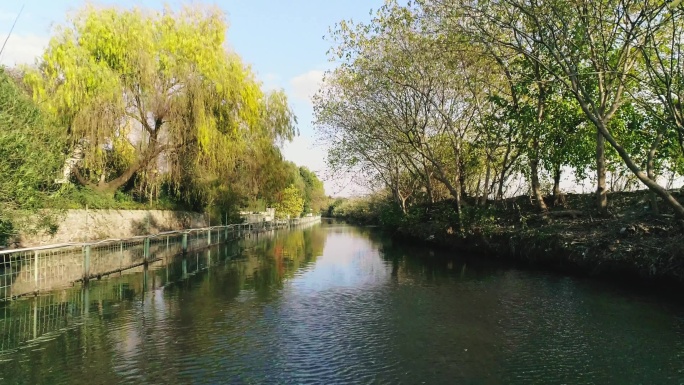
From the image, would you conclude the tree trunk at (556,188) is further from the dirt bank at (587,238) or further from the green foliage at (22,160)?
the green foliage at (22,160)

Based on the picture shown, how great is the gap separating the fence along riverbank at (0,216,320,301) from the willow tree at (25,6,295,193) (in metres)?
5.00

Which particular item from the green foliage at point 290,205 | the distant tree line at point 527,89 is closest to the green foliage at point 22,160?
the distant tree line at point 527,89

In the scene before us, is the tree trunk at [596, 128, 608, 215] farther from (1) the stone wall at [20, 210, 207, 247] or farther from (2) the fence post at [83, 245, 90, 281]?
(1) the stone wall at [20, 210, 207, 247]

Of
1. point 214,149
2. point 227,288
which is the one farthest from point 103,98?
point 227,288

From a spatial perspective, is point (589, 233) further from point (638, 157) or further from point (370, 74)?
point (370, 74)

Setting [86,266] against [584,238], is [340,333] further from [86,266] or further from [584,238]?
[584,238]

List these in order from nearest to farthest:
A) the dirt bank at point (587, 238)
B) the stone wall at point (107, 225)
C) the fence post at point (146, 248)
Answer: the dirt bank at point (587, 238) < the fence post at point (146, 248) < the stone wall at point (107, 225)

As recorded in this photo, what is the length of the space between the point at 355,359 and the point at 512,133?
16.8 m

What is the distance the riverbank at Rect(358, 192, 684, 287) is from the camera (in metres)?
13.7

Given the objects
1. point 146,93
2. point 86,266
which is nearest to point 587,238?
point 86,266

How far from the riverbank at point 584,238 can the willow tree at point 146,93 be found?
13413mm

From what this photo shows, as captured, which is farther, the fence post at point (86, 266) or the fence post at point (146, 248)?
the fence post at point (146, 248)

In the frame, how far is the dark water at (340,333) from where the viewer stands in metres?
6.80

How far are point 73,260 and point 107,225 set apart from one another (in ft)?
34.9
